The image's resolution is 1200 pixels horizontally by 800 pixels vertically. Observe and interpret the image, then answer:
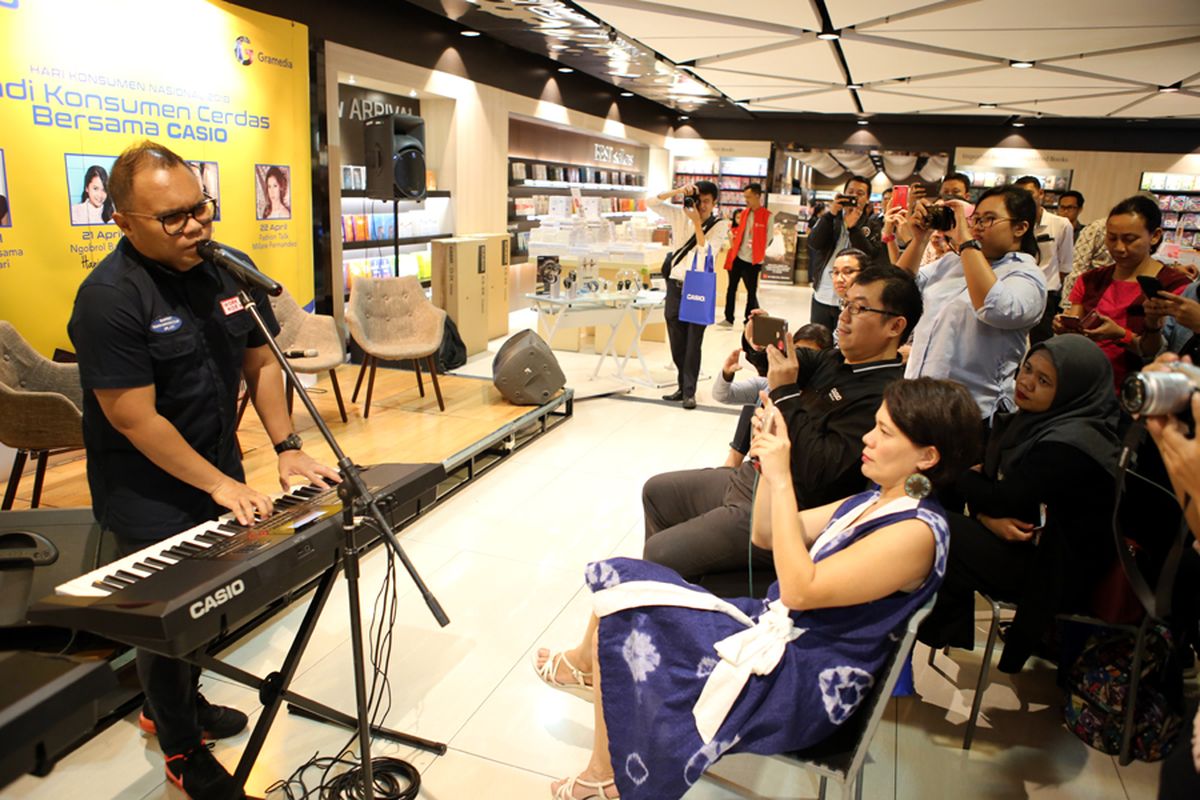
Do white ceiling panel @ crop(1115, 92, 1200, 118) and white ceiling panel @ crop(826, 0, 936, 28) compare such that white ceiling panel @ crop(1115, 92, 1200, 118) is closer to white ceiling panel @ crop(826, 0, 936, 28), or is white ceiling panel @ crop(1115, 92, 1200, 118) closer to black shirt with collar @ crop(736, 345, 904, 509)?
white ceiling panel @ crop(826, 0, 936, 28)

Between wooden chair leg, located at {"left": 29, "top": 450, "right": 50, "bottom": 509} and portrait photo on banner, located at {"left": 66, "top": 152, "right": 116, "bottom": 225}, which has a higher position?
portrait photo on banner, located at {"left": 66, "top": 152, "right": 116, "bottom": 225}

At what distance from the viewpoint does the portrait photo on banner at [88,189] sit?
12.3 feet

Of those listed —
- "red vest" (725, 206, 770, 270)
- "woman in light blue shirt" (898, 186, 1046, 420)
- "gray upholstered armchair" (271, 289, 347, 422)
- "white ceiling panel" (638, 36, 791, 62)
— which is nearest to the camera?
"woman in light blue shirt" (898, 186, 1046, 420)

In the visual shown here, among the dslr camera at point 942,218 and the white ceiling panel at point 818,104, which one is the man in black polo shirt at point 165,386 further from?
the white ceiling panel at point 818,104

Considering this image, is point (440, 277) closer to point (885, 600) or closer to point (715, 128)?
point (885, 600)

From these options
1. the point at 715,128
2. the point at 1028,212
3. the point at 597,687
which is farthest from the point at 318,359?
the point at 715,128

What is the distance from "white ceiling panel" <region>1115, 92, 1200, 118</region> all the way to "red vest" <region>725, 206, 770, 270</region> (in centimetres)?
389

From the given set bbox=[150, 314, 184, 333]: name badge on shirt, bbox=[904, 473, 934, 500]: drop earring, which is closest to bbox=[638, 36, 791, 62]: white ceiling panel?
bbox=[904, 473, 934, 500]: drop earring

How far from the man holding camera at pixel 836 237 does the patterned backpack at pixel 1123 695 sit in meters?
3.28

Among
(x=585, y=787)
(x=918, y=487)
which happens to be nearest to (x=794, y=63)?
(x=918, y=487)

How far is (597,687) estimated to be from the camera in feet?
5.71

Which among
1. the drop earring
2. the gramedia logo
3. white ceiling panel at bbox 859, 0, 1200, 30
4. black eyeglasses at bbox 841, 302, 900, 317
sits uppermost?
white ceiling panel at bbox 859, 0, 1200, 30

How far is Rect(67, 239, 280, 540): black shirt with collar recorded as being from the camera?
162cm

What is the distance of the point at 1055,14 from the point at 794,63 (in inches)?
110
